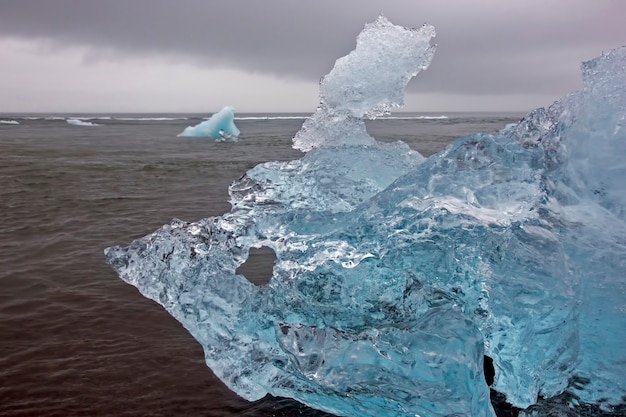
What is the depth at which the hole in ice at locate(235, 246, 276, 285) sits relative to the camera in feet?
18.0

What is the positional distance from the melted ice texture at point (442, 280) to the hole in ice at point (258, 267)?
1.56 meters

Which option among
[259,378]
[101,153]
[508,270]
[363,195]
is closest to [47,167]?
[101,153]

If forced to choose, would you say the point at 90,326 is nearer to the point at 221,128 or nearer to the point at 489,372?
the point at 489,372

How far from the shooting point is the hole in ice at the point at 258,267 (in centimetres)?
550

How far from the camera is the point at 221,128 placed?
29625 mm

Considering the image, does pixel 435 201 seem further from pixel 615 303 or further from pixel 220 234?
pixel 220 234

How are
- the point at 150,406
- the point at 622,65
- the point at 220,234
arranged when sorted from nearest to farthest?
the point at 150,406, the point at 622,65, the point at 220,234

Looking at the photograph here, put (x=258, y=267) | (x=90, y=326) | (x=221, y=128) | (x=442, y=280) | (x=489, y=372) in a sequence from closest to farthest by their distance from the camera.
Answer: (x=442, y=280), (x=489, y=372), (x=90, y=326), (x=258, y=267), (x=221, y=128)

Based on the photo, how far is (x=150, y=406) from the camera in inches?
123

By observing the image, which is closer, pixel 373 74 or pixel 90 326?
pixel 90 326

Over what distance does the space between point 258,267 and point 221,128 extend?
24767 mm

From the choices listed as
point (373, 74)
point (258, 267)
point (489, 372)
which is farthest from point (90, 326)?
point (373, 74)

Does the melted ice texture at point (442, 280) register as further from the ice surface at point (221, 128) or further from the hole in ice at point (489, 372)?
the ice surface at point (221, 128)

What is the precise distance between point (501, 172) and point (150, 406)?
8.76ft
